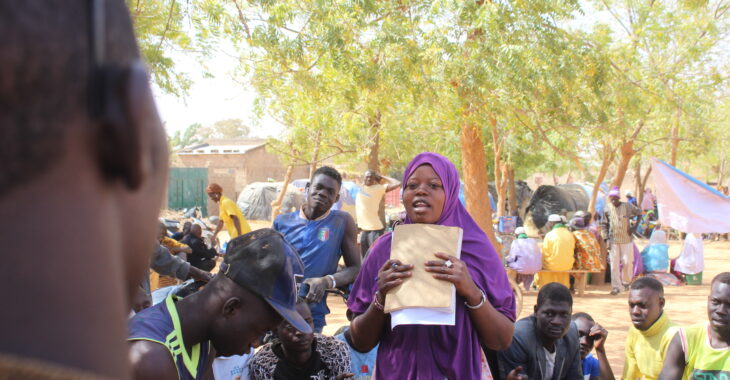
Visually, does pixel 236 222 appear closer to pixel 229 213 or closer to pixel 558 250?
pixel 229 213

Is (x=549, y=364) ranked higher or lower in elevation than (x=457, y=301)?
lower

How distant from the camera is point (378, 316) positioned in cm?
237

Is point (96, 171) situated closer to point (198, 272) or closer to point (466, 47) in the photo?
point (198, 272)

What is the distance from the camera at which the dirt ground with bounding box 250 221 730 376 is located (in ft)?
24.1

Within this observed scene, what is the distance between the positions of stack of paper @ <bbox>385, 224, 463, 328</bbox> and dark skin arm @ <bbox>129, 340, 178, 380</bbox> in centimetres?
80

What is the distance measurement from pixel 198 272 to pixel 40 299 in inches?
148

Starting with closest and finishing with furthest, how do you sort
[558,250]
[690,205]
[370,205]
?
[690,205] → [558,250] → [370,205]

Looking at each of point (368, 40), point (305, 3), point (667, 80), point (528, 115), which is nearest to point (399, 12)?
point (368, 40)

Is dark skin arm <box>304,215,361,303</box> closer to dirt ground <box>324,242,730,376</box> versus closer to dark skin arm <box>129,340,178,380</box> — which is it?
dark skin arm <box>129,340,178,380</box>

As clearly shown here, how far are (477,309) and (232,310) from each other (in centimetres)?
94

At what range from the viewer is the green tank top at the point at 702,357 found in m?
3.21

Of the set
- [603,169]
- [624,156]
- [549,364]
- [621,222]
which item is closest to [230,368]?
[549,364]

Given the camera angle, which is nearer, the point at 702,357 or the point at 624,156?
the point at 702,357

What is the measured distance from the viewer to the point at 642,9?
36.5ft
